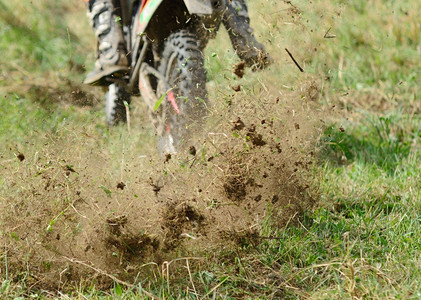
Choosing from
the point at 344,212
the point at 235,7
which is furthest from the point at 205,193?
the point at 235,7

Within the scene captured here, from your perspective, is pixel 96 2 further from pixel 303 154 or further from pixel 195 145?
pixel 303 154

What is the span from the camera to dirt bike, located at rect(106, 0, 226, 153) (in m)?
3.24

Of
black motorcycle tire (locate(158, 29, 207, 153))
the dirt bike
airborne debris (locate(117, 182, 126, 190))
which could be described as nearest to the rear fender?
the dirt bike

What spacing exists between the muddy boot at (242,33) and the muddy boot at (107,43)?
85 cm

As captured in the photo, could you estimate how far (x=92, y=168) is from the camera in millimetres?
3072

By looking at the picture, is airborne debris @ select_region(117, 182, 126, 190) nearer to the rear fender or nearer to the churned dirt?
the churned dirt

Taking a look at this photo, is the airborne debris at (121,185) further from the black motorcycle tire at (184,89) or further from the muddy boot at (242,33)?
the muddy boot at (242,33)

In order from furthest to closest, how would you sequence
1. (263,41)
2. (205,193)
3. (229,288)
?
(263,41) → (205,193) → (229,288)

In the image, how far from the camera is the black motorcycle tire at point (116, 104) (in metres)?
4.82

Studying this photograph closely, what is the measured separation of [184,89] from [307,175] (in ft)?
2.75

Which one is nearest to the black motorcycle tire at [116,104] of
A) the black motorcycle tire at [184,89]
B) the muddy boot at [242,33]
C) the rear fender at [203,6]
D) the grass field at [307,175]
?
the grass field at [307,175]

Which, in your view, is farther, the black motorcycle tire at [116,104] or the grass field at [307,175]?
the black motorcycle tire at [116,104]

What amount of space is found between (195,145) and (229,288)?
0.91 metres

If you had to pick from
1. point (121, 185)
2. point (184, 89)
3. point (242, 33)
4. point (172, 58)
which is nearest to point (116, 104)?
point (172, 58)
